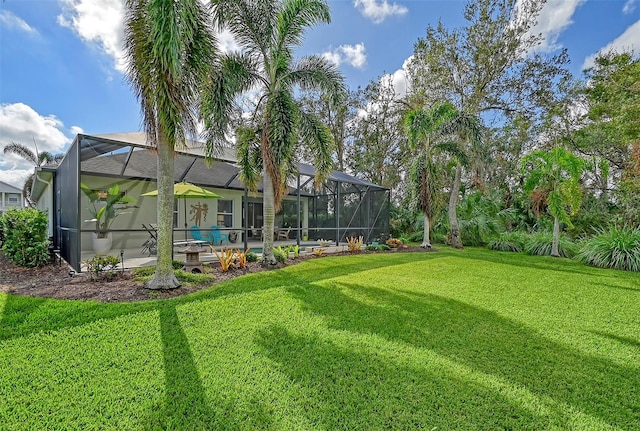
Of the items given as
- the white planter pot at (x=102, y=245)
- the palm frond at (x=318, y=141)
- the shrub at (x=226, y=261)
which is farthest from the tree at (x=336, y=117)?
the shrub at (x=226, y=261)

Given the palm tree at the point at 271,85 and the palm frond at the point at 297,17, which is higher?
the palm frond at the point at 297,17

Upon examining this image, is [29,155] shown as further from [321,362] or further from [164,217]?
[321,362]

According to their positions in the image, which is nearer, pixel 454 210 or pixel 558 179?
pixel 558 179

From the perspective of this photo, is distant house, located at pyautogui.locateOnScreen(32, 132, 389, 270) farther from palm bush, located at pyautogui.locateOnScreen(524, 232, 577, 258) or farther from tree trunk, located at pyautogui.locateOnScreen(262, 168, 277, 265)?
palm bush, located at pyautogui.locateOnScreen(524, 232, 577, 258)

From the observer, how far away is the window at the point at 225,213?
13.1 metres

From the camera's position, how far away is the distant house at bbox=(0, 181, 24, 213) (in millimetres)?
28625

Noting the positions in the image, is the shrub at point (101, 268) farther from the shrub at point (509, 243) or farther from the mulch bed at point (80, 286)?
the shrub at point (509, 243)

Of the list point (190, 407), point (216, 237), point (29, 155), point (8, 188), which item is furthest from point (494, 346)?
point (8, 188)

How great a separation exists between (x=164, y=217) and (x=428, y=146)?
11052 millimetres

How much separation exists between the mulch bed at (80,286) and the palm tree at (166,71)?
1.17 feet

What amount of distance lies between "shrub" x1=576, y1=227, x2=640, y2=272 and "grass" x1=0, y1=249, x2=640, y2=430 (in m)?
4.66

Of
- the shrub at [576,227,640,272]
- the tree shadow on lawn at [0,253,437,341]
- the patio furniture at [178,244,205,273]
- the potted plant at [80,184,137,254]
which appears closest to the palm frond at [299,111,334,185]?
the tree shadow on lawn at [0,253,437,341]

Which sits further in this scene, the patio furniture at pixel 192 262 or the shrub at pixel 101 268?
the patio furniture at pixel 192 262

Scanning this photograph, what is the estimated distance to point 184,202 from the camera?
11797 mm
